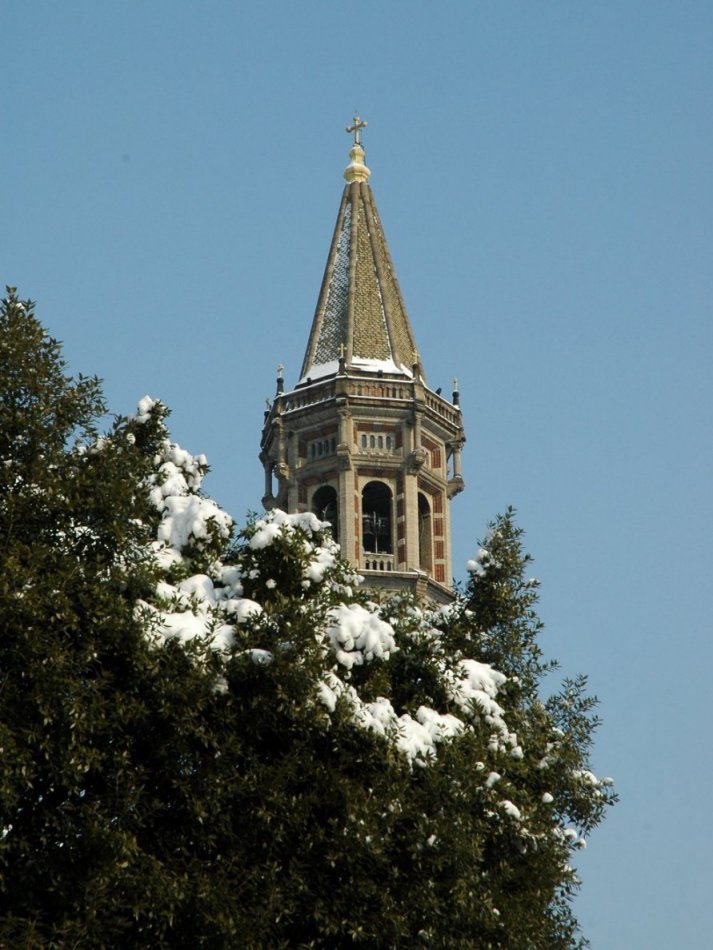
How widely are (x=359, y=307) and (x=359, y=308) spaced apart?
4 cm

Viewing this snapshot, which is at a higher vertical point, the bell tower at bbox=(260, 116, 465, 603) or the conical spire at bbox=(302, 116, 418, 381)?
the conical spire at bbox=(302, 116, 418, 381)

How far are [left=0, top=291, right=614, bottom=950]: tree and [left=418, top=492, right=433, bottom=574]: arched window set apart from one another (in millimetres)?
40844

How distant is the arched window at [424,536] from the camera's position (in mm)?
64438

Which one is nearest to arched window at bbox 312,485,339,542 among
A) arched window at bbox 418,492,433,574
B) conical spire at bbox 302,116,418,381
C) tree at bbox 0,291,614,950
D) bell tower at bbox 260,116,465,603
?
bell tower at bbox 260,116,465,603

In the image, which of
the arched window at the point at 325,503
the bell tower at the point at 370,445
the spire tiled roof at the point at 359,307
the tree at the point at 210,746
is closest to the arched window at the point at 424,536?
the bell tower at the point at 370,445

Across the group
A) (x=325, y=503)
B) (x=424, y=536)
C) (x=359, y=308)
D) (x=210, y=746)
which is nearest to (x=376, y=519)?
(x=424, y=536)

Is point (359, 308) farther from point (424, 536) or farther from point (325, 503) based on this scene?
point (424, 536)

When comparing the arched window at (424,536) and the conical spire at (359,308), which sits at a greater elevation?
the conical spire at (359,308)

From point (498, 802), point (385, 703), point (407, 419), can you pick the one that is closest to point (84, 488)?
point (385, 703)

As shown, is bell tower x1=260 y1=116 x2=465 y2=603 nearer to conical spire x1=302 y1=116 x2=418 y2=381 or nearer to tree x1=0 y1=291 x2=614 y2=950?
conical spire x1=302 y1=116 x2=418 y2=381

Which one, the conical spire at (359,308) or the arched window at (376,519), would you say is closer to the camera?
the arched window at (376,519)

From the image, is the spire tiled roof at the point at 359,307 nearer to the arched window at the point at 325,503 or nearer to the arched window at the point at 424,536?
the arched window at the point at 325,503

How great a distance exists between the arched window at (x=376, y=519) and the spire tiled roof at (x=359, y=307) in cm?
484

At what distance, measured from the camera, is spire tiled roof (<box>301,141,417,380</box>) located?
6775cm
